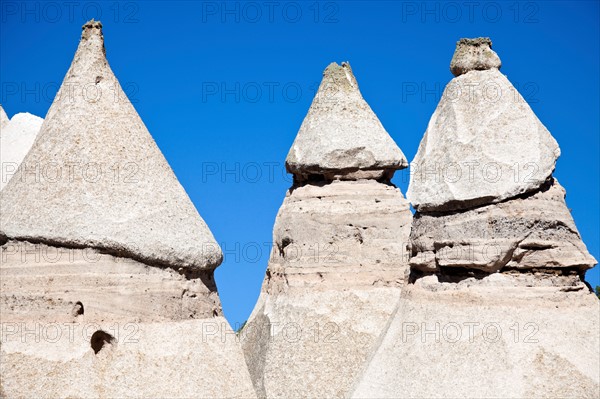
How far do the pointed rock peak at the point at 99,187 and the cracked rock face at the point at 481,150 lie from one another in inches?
103

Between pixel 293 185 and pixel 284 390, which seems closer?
pixel 284 390

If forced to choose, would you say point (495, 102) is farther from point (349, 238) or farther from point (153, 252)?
point (349, 238)

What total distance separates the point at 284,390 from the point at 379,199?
3486 millimetres

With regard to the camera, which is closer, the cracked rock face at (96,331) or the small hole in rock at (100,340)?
the cracked rock face at (96,331)

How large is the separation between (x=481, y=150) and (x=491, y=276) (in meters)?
1.29

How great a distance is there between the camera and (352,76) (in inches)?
670

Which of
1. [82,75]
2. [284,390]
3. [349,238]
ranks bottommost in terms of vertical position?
[284,390]

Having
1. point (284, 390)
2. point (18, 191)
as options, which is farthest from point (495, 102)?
point (284, 390)

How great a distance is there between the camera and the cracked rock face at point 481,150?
396 inches

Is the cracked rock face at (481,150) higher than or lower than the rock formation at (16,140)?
higher

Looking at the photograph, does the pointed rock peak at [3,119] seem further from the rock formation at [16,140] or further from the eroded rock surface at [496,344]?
the eroded rock surface at [496,344]

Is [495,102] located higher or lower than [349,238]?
higher

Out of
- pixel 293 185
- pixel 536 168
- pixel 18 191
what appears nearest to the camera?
pixel 536 168

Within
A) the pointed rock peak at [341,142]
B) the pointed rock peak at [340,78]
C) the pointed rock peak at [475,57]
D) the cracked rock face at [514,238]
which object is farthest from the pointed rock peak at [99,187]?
the pointed rock peak at [340,78]
